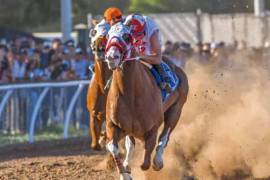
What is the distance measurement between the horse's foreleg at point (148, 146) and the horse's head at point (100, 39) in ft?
4.68

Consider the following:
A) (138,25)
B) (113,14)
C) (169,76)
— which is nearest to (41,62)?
(113,14)

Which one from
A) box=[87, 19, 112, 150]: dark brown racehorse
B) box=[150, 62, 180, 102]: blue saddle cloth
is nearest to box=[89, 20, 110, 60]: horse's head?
box=[87, 19, 112, 150]: dark brown racehorse

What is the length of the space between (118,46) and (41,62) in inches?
377

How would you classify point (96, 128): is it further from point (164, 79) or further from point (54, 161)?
point (54, 161)

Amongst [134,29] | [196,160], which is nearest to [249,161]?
[196,160]

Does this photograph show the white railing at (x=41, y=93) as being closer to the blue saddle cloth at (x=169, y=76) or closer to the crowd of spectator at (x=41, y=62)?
the crowd of spectator at (x=41, y=62)

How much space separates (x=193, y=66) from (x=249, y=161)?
4842 millimetres

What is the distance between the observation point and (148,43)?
1086 centimetres

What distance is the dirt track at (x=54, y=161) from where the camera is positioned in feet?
38.3

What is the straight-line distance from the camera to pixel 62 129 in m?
17.1

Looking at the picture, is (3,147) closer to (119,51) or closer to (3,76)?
(3,76)

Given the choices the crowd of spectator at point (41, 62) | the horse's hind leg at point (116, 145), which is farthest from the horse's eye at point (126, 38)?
the crowd of spectator at point (41, 62)

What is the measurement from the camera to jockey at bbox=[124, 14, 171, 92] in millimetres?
10656

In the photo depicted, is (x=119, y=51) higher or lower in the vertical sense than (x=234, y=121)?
higher
